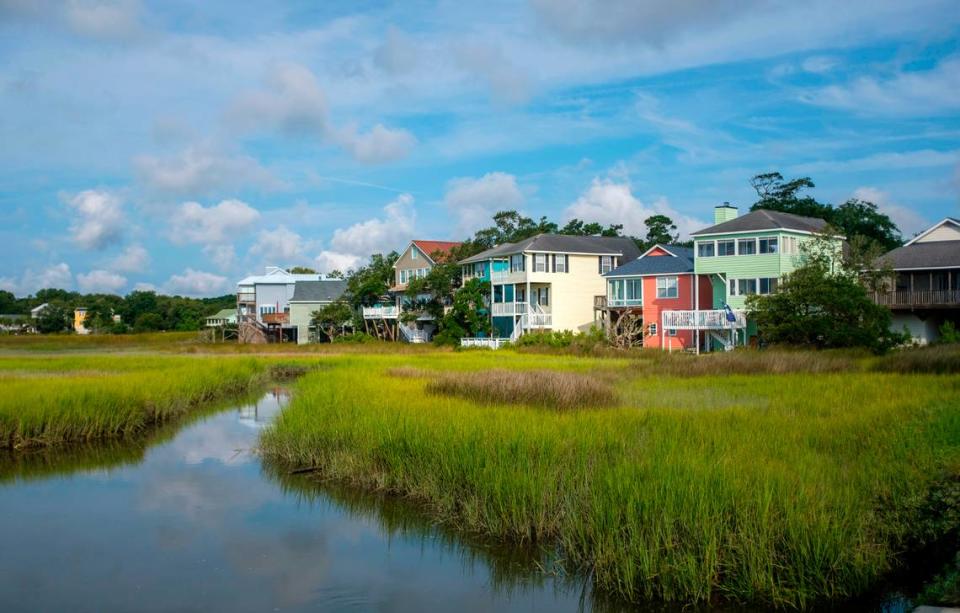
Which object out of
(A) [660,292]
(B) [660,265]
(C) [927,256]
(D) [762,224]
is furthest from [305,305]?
(C) [927,256]

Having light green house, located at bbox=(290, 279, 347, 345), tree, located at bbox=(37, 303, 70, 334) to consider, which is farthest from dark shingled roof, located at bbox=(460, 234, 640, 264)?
tree, located at bbox=(37, 303, 70, 334)

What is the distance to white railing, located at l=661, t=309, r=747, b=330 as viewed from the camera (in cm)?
4522

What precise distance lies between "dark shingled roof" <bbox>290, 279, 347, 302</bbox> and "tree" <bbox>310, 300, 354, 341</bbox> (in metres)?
5.48

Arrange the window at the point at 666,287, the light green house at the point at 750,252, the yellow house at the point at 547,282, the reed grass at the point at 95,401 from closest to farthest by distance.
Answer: the reed grass at the point at 95,401
the light green house at the point at 750,252
the window at the point at 666,287
the yellow house at the point at 547,282

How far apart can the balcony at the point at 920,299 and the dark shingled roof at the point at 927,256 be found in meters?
1.47

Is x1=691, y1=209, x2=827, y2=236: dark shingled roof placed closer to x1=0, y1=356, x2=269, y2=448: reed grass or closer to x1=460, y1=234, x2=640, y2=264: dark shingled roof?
x1=460, y1=234, x2=640, y2=264: dark shingled roof

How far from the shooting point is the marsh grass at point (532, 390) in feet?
66.5

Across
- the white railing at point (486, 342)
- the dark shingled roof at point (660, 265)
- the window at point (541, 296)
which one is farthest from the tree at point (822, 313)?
the window at point (541, 296)

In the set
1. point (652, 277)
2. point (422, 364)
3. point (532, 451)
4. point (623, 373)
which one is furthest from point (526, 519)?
point (652, 277)

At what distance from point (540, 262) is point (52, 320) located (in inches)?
3014

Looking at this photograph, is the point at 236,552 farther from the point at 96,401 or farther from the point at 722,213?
the point at 722,213

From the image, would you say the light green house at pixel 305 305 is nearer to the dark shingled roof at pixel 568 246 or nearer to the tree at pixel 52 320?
the dark shingled roof at pixel 568 246

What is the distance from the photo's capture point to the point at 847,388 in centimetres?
2142

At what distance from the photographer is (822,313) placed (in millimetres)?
37500
